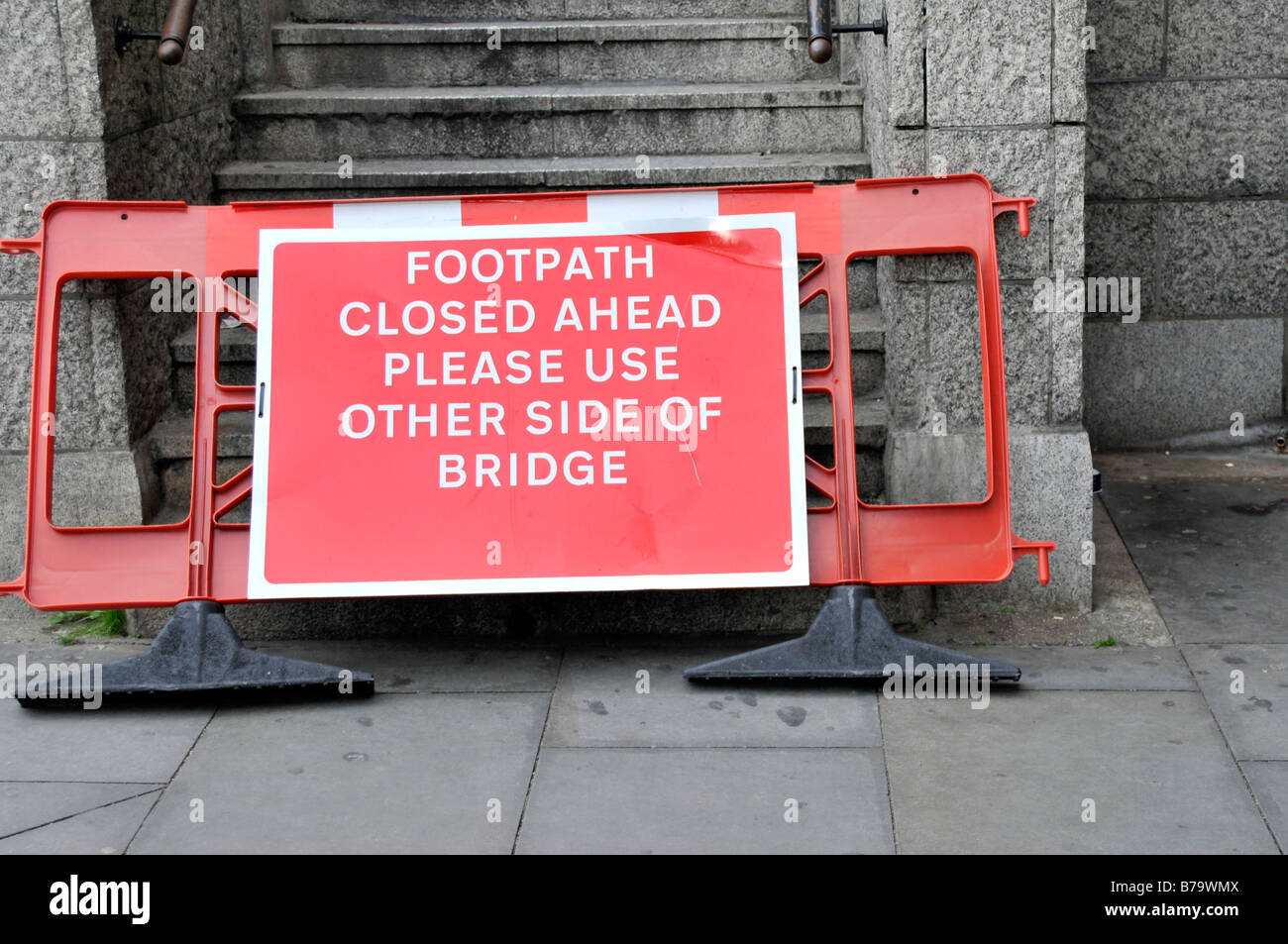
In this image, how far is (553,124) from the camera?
6.52 meters

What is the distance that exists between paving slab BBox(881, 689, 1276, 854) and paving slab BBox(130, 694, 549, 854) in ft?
3.66

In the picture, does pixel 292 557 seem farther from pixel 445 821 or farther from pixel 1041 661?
pixel 1041 661

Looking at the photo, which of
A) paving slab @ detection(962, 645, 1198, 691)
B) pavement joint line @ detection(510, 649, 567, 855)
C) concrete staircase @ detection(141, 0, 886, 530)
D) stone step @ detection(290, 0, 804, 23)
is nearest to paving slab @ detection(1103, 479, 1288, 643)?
paving slab @ detection(962, 645, 1198, 691)

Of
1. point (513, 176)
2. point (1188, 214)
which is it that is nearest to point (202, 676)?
point (513, 176)

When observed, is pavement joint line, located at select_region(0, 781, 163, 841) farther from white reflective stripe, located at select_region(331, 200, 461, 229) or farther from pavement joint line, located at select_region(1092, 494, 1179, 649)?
pavement joint line, located at select_region(1092, 494, 1179, 649)

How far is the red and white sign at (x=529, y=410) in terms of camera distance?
16.2ft

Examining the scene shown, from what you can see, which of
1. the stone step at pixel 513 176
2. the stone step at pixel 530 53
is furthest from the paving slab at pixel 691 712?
the stone step at pixel 530 53

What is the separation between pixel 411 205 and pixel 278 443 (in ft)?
2.91

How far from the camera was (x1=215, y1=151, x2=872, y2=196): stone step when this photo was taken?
20.3 ft

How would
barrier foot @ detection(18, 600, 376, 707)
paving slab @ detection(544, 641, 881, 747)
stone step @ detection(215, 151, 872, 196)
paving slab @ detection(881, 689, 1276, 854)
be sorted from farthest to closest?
stone step @ detection(215, 151, 872, 196), barrier foot @ detection(18, 600, 376, 707), paving slab @ detection(544, 641, 881, 747), paving slab @ detection(881, 689, 1276, 854)

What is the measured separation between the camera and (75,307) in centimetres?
540

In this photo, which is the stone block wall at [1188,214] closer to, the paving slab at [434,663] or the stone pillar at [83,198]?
the paving slab at [434,663]

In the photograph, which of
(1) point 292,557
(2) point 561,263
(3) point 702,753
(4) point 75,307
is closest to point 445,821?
(3) point 702,753

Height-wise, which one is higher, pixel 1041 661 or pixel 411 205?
pixel 411 205
